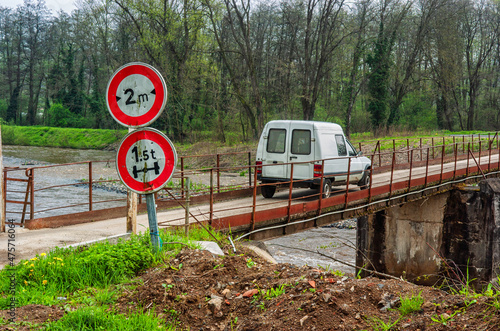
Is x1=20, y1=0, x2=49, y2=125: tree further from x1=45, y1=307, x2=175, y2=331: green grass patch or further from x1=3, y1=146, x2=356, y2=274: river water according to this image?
x1=45, y1=307, x2=175, y2=331: green grass patch

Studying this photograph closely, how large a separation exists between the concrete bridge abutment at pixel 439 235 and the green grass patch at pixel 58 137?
1594 inches

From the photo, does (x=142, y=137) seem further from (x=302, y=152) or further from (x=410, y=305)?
(x=302, y=152)

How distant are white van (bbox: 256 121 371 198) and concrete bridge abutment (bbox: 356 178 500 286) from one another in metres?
3.07

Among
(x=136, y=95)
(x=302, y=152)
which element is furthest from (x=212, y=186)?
(x=302, y=152)

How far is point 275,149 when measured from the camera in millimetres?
12766

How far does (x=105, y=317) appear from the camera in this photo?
3971mm

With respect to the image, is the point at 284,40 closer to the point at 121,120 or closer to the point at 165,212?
the point at 165,212

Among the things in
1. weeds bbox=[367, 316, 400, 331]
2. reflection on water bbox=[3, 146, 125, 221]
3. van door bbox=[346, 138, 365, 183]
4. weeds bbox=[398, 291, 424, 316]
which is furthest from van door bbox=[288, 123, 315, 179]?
weeds bbox=[367, 316, 400, 331]

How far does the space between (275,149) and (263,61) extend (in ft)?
131

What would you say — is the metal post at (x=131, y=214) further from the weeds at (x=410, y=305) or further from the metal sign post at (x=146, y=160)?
the weeds at (x=410, y=305)

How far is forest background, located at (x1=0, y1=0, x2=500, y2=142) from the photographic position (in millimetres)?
36438

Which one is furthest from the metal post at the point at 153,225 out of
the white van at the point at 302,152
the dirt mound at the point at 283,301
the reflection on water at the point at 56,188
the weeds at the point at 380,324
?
the reflection on water at the point at 56,188

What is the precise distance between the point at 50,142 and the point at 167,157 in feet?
174

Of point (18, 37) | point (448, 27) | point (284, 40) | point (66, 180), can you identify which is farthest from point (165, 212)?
point (18, 37)
